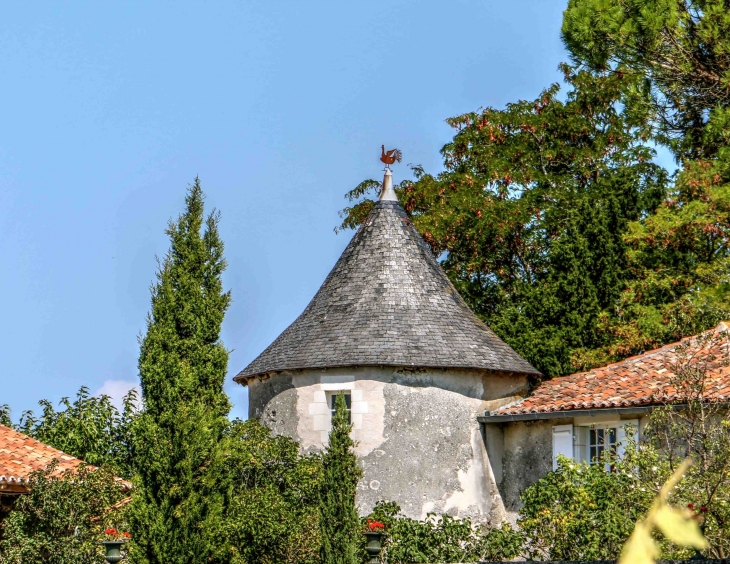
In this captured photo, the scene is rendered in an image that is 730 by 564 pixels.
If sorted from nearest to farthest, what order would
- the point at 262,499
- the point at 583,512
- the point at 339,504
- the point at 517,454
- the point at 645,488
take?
the point at 645,488 < the point at 583,512 < the point at 339,504 < the point at 262,499 < the point at 517,454

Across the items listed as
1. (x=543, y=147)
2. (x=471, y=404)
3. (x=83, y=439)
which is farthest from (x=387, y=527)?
(x=543, y=147)

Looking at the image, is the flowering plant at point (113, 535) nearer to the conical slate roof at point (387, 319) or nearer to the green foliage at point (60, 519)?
the green foliage at point (60, 519)

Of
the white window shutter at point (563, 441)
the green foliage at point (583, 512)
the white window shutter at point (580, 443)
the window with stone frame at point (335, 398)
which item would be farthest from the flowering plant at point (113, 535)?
the white window shutter at point (580, 443)

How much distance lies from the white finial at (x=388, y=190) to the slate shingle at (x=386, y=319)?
0.48 ft

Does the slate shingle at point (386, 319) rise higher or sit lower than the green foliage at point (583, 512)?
higher

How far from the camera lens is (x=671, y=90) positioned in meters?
21.1

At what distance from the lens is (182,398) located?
47.6 feet

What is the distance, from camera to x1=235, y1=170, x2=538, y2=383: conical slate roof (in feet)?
62.5

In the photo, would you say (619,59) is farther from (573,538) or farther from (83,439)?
(83,439)

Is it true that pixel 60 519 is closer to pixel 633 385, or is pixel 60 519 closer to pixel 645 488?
pixel 645 488

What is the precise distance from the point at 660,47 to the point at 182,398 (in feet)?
39.5

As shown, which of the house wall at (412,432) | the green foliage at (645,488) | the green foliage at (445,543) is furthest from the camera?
the house wall at (412,432)

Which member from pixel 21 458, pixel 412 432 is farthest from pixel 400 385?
pixel 21 458

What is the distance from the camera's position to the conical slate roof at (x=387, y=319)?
19047 millimetres
